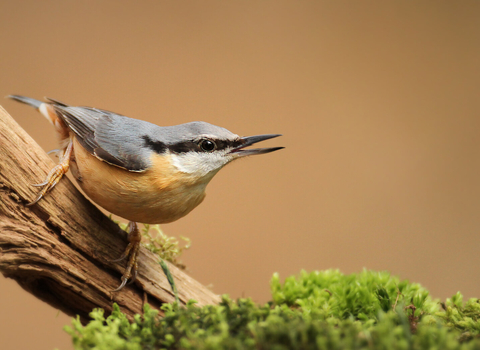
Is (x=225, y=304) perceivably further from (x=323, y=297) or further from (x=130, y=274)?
(x=323, y=297)

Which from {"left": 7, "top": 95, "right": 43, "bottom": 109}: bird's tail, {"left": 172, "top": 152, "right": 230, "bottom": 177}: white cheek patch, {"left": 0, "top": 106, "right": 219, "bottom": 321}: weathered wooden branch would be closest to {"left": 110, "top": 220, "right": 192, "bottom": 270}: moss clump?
{"left": 0, "top": 106, "right": 219, "bottom": 321}: weathered wooden branch

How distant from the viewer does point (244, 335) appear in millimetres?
1194

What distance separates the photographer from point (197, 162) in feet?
6.26

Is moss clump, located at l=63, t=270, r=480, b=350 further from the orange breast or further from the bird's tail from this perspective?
the bird's tail

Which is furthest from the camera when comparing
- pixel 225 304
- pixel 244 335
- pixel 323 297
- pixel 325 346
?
pixel 323 297

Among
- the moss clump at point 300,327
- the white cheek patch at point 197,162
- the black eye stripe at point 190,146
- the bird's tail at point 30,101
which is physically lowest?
the moss clump at point 300,327

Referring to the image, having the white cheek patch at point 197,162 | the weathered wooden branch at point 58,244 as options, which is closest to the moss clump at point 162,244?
the weathered wooden branch at point 58,244

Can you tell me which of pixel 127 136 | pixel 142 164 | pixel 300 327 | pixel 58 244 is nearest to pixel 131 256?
pixel 58 244

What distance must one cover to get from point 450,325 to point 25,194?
1813 millimetres

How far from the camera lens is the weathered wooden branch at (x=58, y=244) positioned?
1.72 meters

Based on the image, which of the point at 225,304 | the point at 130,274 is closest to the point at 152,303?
the point at 130,274

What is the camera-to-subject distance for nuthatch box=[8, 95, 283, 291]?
184 centimetres

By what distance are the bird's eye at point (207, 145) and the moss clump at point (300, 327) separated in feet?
2.39

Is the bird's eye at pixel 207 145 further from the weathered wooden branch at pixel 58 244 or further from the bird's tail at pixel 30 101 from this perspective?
the bird's tail at pixel 30 101
